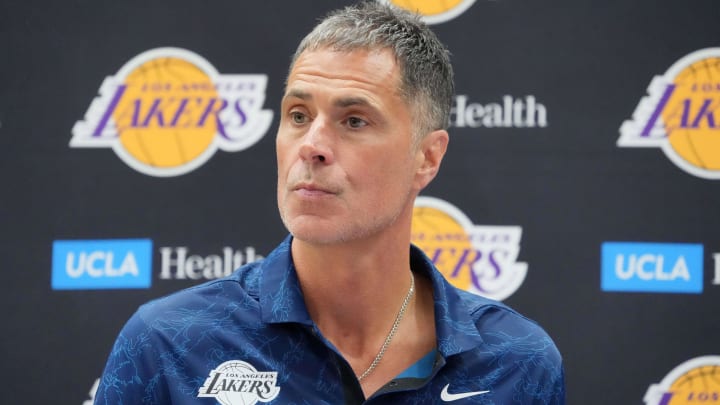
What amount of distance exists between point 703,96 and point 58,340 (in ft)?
7.79

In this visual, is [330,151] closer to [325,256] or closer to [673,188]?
[325,256]

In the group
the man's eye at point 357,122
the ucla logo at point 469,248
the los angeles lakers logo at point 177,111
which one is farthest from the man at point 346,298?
the los angeles lakers logo at point 177,111

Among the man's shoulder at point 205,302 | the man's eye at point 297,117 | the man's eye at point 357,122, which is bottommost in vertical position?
the man's shoulder at point 205,302

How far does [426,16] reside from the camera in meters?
2.88

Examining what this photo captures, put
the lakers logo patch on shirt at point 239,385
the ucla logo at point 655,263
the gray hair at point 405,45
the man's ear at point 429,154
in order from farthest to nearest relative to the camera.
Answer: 1. the ucla logo at point 655,263
2. the man's ear at point 429,154
3. the gray hair at point 405,45
4. the lakers logo patch on shirt at point 239,385

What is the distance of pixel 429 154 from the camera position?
181 centimetres

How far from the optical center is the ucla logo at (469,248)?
288cm

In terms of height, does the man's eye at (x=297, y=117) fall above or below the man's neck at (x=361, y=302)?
above

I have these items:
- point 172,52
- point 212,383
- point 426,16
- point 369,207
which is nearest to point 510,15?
point 426,16

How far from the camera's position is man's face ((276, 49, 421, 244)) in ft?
5.15

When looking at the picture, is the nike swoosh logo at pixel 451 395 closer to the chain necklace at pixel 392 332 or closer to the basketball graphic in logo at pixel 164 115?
the chain necklace at pixel 392 332

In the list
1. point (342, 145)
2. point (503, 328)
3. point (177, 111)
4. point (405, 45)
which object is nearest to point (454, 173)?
point (177, 111)

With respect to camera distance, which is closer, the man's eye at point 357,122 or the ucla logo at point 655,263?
the man's eye at point 357,122

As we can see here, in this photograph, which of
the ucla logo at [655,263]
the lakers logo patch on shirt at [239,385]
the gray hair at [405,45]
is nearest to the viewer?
the lakers logo patch on shirt at [239,385]
